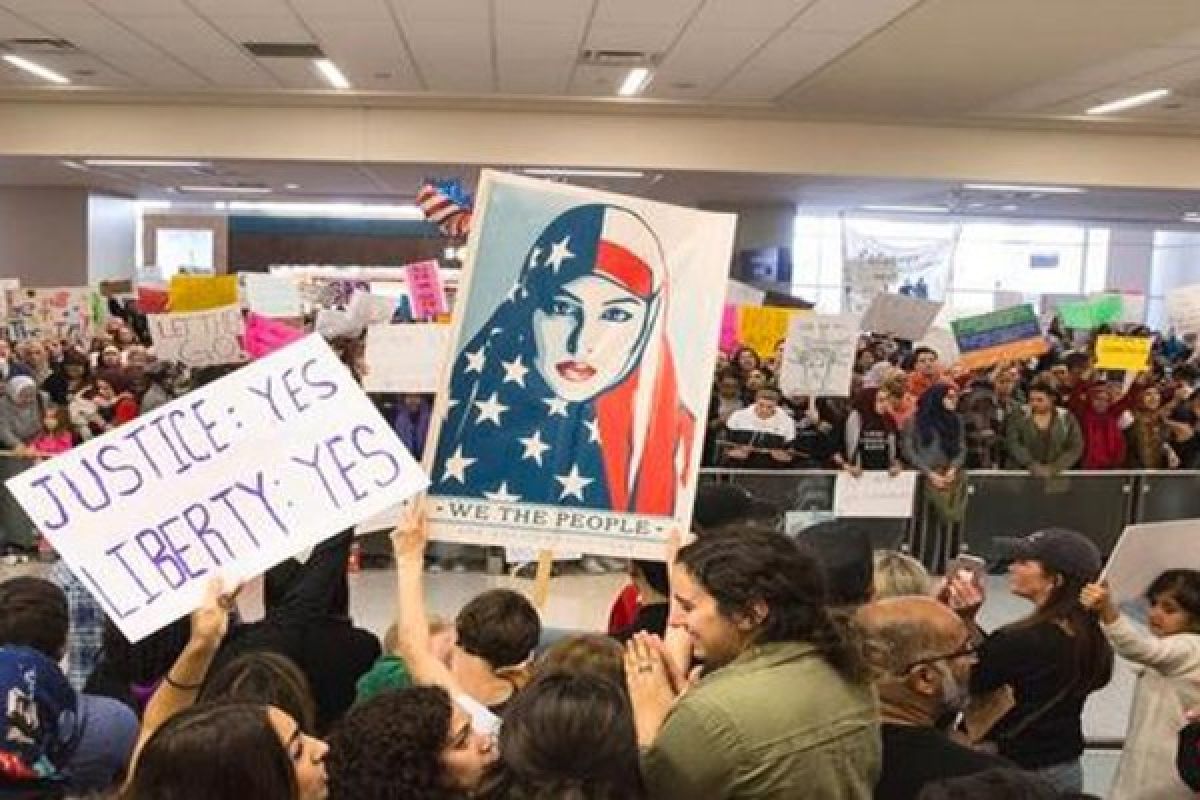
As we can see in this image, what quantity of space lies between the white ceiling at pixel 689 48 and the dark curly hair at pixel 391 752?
795cm

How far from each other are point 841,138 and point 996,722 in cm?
1286

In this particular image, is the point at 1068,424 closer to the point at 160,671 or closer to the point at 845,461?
the point at 845,461

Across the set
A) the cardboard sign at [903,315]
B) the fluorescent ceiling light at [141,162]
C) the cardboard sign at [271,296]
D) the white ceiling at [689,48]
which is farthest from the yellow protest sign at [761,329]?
the fluorescent ceiling light at [141,162]

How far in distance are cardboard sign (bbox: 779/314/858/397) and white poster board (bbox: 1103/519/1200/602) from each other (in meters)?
5.86

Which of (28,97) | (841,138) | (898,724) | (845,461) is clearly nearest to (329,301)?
(28,97)

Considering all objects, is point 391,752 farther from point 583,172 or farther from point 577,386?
point 583,172

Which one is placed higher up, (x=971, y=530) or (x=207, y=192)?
(x=207, y=192)

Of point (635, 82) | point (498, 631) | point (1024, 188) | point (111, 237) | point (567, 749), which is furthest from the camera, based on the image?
point (111, 237)

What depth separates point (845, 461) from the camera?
9320mm

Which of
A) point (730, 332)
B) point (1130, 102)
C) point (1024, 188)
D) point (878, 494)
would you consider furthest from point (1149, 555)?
point (1024, 188)

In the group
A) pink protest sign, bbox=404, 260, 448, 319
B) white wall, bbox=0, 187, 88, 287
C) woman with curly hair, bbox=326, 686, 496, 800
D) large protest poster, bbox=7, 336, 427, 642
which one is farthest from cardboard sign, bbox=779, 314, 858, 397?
white wall, bbox=0, 187, 88, 287

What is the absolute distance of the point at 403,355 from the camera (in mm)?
8289

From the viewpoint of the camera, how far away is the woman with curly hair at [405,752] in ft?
6.46

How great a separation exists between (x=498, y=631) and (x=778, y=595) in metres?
0.98
